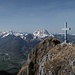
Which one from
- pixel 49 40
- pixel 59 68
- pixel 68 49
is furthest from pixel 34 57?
pixel 59 68

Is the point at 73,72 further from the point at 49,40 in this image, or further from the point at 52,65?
the point at 49,40

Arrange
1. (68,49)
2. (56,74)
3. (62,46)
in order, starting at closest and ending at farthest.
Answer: (56,74) < (68,49) < (62,46)

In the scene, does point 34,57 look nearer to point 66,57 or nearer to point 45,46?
point 45,46

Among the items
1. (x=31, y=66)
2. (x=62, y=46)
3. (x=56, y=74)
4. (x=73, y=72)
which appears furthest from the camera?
(x=31, y=66)

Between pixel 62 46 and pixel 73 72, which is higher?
pixel 62 46

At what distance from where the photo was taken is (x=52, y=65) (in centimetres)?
6094

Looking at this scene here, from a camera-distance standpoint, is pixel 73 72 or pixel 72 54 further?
pixel 72 54

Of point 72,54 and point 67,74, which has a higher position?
point 72,54

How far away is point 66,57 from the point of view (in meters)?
61.4

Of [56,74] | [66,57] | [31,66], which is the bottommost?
[31,66]

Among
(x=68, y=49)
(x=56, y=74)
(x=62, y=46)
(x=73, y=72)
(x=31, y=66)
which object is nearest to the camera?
(x=73, y=72)

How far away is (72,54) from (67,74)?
826 centimetres

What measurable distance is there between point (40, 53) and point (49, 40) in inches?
323

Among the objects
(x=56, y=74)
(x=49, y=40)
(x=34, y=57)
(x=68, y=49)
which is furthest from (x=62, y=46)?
(x=34, y=57)
